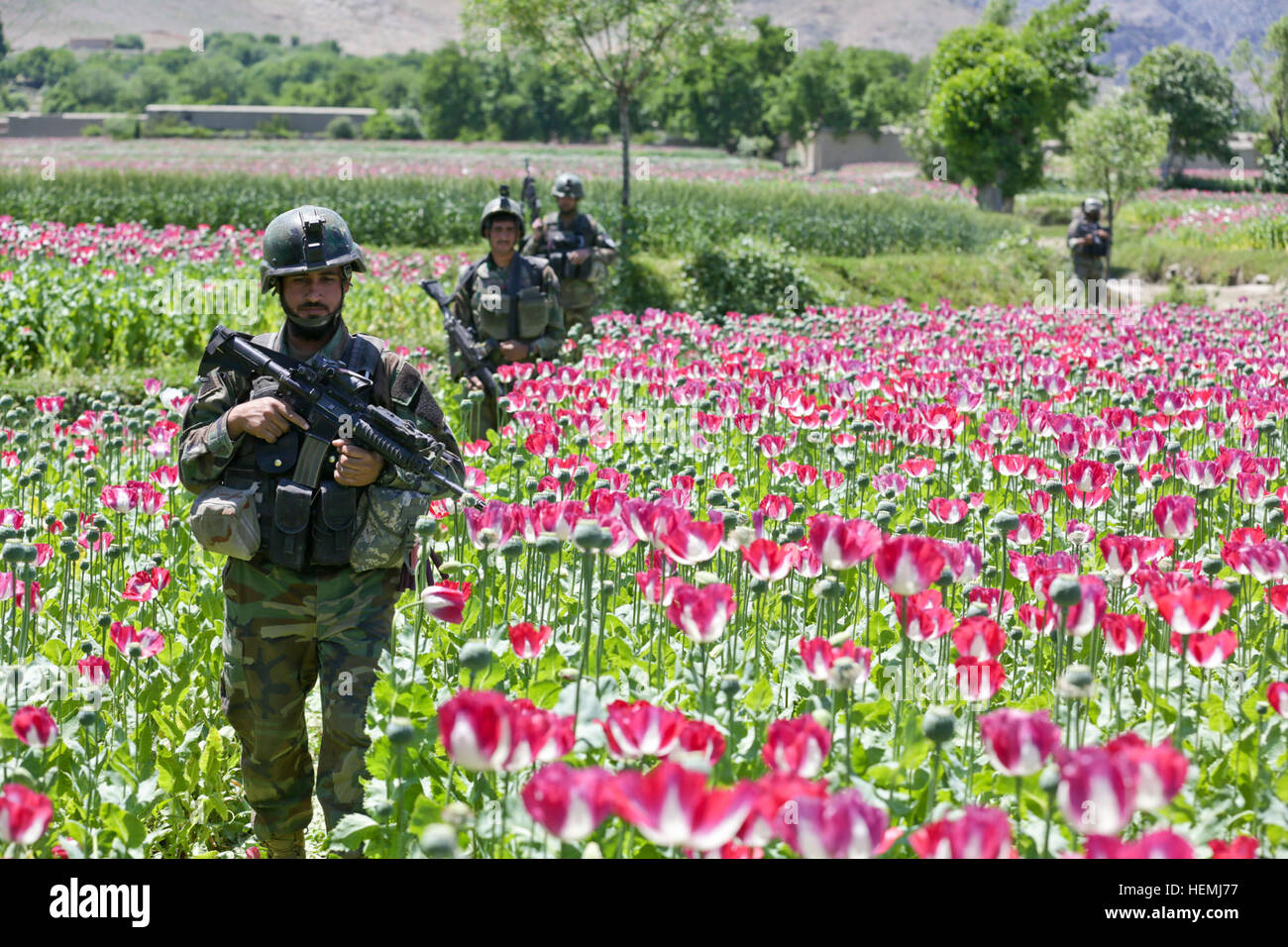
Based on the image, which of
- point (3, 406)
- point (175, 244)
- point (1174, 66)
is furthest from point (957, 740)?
point (1174, 66)

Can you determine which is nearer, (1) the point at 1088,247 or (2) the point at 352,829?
(2) the point at 352,829

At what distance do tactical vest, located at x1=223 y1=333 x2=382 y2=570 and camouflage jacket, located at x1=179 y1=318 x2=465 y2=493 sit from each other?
36mm

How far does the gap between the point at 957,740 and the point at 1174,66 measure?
215 ft

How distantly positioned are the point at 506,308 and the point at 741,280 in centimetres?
973

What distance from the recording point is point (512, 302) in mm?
8461

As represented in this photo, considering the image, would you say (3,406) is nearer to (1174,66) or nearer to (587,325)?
(587,325)

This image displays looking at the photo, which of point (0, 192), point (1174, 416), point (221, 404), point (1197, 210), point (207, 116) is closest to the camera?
point (221, 404)

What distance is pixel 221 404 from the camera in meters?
3.82

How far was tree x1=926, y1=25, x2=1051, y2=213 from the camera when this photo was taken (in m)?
41.8

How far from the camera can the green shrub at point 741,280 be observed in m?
17.7

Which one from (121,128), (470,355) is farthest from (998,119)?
(121,128)

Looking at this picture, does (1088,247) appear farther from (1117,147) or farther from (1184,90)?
(1184,90)

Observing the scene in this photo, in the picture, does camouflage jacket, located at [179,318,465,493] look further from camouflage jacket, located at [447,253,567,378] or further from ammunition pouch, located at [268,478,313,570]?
camouflage jacket, located at [447,253,567,378]

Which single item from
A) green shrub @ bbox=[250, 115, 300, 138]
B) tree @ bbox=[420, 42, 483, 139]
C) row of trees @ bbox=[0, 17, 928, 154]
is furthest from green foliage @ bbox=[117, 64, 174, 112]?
tree @ bbox=[420, 42, 483, 139]
